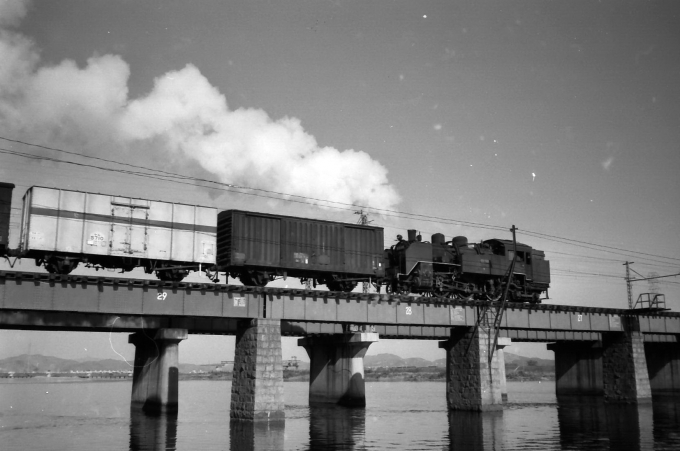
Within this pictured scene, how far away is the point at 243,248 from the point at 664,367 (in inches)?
2128

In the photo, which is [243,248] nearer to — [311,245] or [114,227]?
[311,245]

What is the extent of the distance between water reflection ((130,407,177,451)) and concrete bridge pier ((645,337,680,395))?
2094 inches

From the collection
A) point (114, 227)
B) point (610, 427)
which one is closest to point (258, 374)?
point (114, 227)

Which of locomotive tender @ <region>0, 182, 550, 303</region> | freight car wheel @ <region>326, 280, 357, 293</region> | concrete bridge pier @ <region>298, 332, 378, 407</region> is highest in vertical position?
locomotive tender @ <region>0, 182, 550, 303</region>

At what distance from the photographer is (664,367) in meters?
68.0

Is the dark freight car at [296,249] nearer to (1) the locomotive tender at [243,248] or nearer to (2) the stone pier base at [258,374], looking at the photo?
(1) the locomotive tender at [243,248]

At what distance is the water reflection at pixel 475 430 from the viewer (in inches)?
976

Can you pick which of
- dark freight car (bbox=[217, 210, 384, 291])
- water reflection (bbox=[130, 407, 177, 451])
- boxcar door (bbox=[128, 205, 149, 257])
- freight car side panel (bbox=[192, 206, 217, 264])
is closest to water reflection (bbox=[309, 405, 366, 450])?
water reflection (bbox=[130, 407, 177, 451])

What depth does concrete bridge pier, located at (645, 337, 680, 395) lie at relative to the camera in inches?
2640

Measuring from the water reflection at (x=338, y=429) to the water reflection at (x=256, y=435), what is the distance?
1.49 metres

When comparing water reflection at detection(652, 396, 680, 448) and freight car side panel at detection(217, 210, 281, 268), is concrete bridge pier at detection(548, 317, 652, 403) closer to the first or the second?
water reflection at detection(652, 396, 680, 448)

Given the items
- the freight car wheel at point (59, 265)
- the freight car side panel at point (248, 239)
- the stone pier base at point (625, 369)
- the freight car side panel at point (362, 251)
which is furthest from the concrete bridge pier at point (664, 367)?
the freight car wheel at point (59, 265)

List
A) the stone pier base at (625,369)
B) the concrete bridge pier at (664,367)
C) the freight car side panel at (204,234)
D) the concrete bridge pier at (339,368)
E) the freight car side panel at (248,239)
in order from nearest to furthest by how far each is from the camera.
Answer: the freight car side panel at (204,234), the freight car side panel at (248,239), the stone pier base at (625,369), the concrete bridge pier at (339,368), the concrete bridge pier at (664,367)

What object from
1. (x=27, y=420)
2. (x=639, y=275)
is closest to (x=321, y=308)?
(x=27, y=420)
